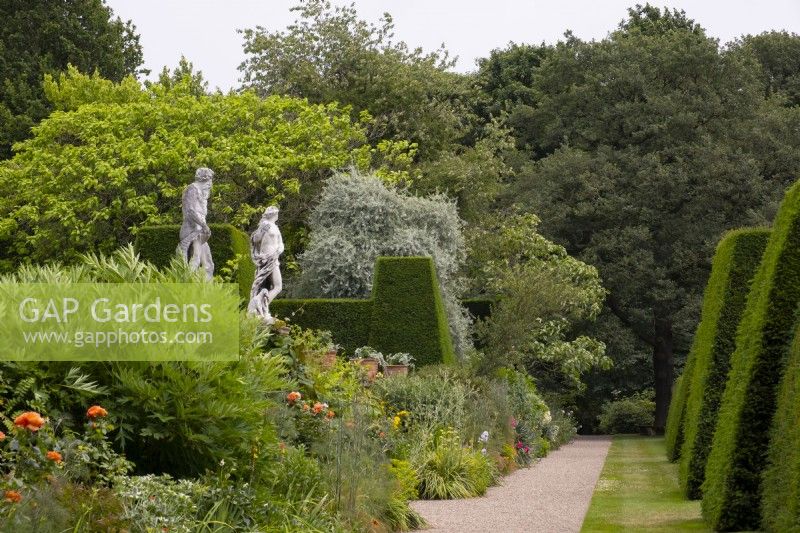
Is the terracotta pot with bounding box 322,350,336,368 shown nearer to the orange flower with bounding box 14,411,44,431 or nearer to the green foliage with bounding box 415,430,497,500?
the green foliage with bounding box 415,430,497,500

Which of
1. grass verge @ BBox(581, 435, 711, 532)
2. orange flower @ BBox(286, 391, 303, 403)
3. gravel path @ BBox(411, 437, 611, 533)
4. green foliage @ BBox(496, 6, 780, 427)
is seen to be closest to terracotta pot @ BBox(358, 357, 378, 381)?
gravel path @ BBox(411, 437, 611, 533)

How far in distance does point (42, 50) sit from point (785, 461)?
32.0 meters

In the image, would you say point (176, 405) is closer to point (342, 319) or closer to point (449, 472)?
point (449, 472)

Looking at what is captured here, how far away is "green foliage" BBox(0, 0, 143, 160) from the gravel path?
71.2 feet

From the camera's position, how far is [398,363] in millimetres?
20719

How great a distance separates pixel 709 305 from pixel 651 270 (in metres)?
17.8

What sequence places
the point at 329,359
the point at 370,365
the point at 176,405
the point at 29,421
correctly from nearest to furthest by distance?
1. the point at 29,421
2. the point at 176,405
3. the point at 329,359
4. the point at 370,365

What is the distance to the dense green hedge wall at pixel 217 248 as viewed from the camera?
2047 centimetres

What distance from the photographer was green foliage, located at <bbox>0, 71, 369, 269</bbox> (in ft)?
92.6

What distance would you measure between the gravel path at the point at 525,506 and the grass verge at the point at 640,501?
0.61 feet

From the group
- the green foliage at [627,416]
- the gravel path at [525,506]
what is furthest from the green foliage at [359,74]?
the gravel path at [525,506]


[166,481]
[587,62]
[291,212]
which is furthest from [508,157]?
[166,481]

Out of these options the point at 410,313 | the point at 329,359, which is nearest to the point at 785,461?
the point at 329,359

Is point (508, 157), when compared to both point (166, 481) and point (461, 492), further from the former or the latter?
point (166, 481)
